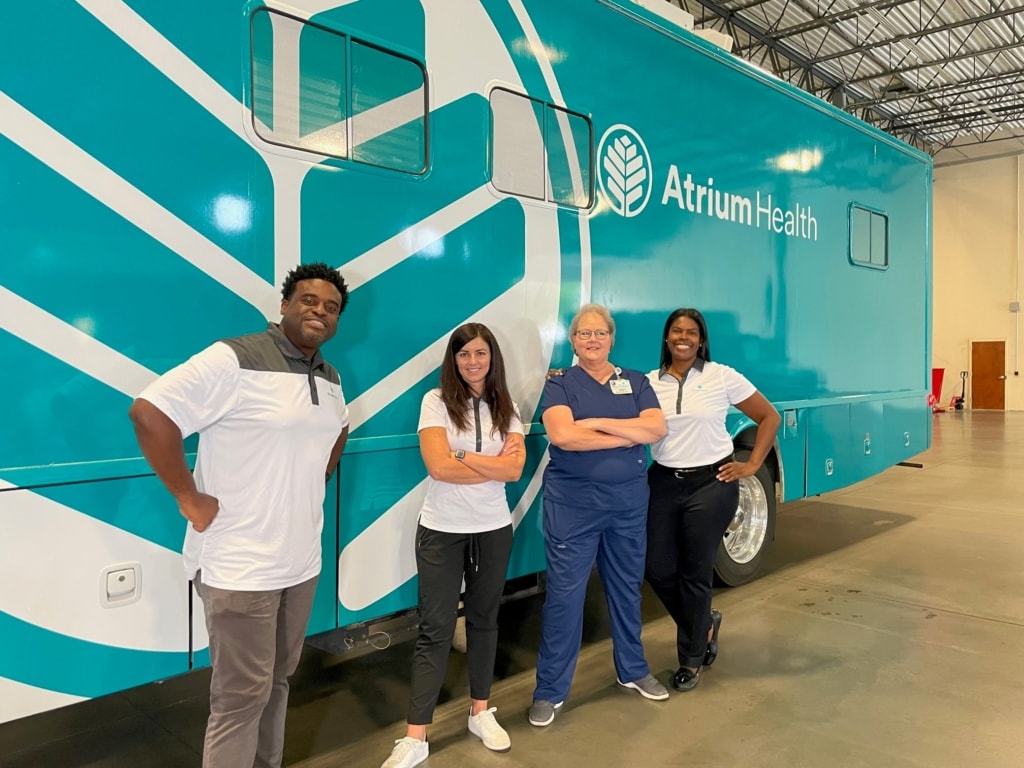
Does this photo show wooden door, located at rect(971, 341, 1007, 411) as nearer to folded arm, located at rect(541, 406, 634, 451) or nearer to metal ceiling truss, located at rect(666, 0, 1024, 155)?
metal ceiling truss, located at rect(666, 0, 1024, 155)

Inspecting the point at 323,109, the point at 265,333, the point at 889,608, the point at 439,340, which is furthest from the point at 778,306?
the point at 265,333

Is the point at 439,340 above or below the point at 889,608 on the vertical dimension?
above

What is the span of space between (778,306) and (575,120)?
7.02 feet

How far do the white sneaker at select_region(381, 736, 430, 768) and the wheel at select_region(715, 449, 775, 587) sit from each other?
259 centimetres

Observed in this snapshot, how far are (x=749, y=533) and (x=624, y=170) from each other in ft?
8.74

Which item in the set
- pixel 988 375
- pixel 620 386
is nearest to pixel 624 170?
pixel 620 386

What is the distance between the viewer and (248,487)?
7.15ft

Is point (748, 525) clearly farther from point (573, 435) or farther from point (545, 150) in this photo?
point (545, 150)

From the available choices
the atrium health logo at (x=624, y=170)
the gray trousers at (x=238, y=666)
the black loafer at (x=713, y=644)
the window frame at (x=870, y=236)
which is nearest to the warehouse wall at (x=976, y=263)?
the window frame at (x=870, y=236)

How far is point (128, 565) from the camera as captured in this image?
227 centimetres

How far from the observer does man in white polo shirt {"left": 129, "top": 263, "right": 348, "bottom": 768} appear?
2.10 meters

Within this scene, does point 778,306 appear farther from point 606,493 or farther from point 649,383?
point 606,493

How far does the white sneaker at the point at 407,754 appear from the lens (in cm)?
278

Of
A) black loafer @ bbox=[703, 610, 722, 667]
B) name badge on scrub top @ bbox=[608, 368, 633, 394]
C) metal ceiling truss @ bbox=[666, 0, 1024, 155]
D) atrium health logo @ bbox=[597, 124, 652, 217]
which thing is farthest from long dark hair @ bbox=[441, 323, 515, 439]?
metal ceiling truss @ bbox=[666, 0, 1024, 155]
